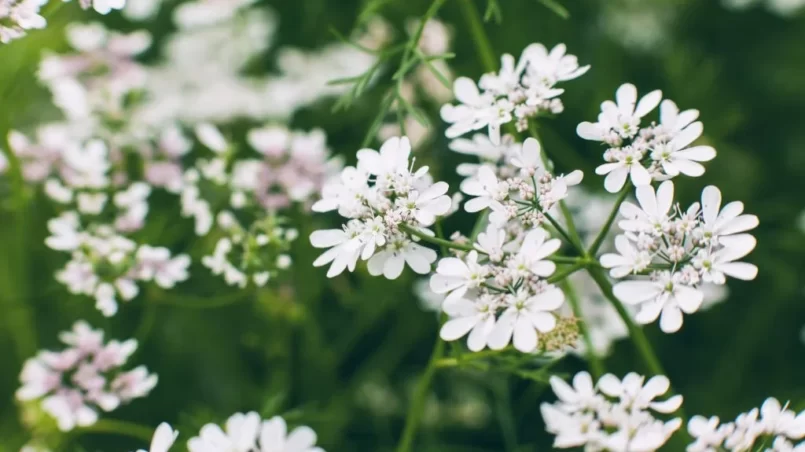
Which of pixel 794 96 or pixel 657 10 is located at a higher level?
pixel 657 10

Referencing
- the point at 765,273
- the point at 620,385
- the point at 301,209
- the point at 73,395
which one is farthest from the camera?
the point at 765,273

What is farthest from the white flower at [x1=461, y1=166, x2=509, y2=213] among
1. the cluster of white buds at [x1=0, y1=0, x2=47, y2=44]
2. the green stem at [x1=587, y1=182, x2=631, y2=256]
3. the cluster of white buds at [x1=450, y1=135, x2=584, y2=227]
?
the cluster of white buds at [x1=0, y1=0, x2=47, y2=44]

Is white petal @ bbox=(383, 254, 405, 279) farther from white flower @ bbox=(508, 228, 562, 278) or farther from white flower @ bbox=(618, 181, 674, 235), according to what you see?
white flower @ bbox=(618, 181, 674, 235)

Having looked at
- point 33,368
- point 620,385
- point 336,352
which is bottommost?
point 620,385

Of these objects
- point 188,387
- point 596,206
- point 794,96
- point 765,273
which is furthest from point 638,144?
point 794,96

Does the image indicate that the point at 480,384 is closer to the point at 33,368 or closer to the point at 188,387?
the point at 188,387

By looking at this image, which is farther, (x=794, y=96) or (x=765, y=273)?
(x=794, y=96)

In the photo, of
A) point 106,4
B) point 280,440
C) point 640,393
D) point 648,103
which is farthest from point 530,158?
point 106,4
